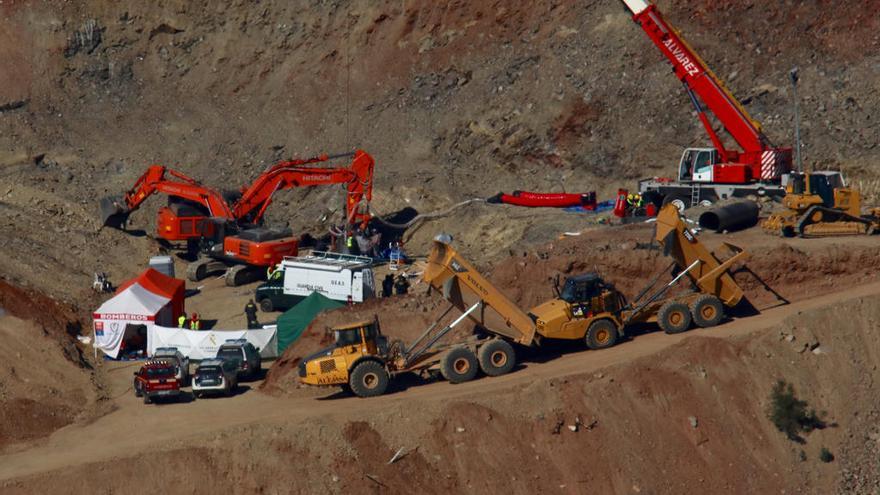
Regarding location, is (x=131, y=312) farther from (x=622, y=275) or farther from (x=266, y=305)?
(x=622, y=275)

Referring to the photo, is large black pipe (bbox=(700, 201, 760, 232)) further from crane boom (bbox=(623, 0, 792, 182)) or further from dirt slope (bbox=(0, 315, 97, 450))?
dirt slope (bbox=(0, 315, 97, 450))

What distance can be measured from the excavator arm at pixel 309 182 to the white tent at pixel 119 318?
9.04 metres

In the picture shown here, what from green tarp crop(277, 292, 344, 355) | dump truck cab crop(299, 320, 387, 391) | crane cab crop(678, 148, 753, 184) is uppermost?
crane cab crop(678, 148, 753, 184)

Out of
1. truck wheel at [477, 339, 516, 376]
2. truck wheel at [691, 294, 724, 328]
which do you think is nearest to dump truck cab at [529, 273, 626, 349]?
truck wheel at [477, 339, 516, 376]

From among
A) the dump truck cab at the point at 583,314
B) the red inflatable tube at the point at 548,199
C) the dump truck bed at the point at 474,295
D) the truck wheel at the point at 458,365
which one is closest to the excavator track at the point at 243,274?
the red inflatable tube at the point at 548,199

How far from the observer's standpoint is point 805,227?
114ft

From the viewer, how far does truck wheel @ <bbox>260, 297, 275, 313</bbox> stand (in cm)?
3862

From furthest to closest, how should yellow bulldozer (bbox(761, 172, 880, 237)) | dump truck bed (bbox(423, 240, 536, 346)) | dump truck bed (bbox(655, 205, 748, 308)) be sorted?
yellow bulldozer (bbox(761, 172, 880, 237)) < dump truck bed (bbox(655, 205, 748, 308)) < dump truck bed (bbox(423, 240, 536, 346))

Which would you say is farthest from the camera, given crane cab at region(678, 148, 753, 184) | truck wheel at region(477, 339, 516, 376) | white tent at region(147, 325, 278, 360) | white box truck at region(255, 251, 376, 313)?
crane cab at region(678, 148, 753, 184)

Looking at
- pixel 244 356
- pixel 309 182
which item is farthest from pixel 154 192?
pixel 244 356

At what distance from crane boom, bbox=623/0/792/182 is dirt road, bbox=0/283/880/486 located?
32.9ft

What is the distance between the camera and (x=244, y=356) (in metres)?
31.8

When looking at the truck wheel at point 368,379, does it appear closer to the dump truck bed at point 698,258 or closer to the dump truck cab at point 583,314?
the dump truck cab at point 583,314

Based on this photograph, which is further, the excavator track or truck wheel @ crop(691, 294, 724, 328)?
the excavator track
